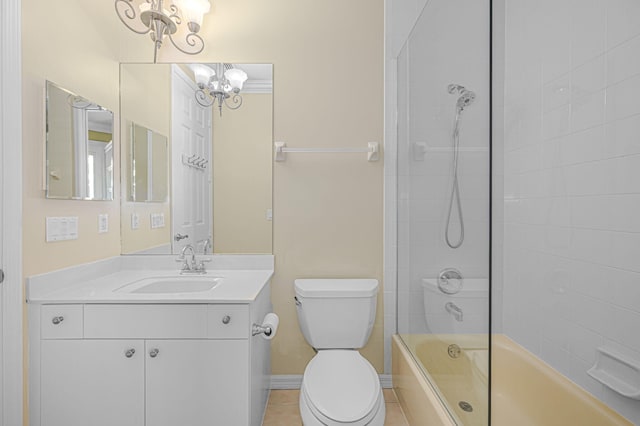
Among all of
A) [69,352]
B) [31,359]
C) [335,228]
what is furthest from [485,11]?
[31,359]

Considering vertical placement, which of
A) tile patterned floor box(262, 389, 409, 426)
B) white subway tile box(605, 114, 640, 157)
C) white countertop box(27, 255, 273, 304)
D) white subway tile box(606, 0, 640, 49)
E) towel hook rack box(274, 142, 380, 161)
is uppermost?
white subway tile box(606, 0, 640, 49)

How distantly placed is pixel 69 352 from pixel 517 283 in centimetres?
193

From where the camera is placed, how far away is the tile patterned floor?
1.83m

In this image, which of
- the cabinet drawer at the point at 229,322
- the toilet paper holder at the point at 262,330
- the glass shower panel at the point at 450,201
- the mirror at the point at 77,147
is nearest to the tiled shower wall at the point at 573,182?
the glass shower panel at the point at 450,201

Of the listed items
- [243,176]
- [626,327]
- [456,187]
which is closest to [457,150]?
[456,187]

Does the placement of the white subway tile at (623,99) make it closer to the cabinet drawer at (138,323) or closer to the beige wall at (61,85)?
the cabinet drawer at (138,323)

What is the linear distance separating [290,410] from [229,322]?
0.82 meters

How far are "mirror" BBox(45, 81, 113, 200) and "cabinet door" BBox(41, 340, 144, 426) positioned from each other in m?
0.64

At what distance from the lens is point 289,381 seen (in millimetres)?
2119

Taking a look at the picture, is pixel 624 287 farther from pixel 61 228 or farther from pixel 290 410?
pixel 61 228

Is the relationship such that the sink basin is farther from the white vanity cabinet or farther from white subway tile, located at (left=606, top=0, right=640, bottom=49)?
white subway tile, located at (left=606, top=0, right=640, bottom=49)

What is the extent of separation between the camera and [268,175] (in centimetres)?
209

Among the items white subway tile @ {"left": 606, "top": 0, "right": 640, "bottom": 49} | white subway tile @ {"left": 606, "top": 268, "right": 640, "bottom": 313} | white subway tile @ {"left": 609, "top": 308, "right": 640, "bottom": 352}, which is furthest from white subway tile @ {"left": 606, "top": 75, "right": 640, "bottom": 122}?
white subway tile @ {"left": 609, "top": 308, "right": 640, "bottom": 352}

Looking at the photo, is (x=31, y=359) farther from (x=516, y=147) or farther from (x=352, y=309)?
(x=516, y=147)
